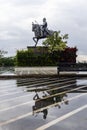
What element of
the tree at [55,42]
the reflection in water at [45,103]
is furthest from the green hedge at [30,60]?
the reflection in water at [45,103]

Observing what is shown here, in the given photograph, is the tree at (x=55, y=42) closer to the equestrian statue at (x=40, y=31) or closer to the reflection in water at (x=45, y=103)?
the equestrian statue at (x=40, y=31)

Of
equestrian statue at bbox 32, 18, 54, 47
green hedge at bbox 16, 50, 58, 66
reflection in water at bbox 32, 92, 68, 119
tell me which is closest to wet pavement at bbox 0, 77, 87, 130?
reflection in water at bbox 32, 92, 68, 119

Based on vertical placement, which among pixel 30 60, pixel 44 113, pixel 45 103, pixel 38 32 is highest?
pixel 38 32

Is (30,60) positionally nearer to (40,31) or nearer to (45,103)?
(40,31)

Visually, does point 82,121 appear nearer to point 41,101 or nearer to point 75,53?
point 41,101

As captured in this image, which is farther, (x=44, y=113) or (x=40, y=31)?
(x=40, y=31)

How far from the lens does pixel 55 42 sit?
50906 mm

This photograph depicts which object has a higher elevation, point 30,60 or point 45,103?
point 30,60

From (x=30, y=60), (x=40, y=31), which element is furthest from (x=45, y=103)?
(x=40, y=31)

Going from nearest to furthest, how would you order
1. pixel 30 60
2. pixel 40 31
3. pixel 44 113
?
1. pixel 44 113
2. pixel 30 60
3. pixel 40 31

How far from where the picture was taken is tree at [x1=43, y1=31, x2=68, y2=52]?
Answer: 5084 cm

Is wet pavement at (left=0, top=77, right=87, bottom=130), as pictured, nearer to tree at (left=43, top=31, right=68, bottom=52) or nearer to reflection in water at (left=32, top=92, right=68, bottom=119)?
reflection in water at (left=32, top=92, right=68, bottom=119)

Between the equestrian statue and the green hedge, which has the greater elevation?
the equestrian statue

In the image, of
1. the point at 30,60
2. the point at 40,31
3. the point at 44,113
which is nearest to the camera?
the point at 44,113
